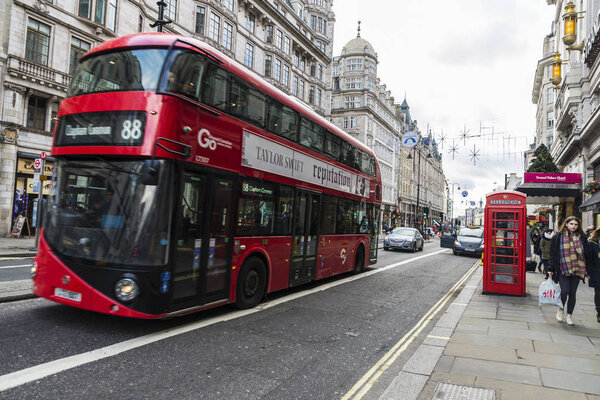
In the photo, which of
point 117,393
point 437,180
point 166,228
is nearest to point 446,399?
point 117,393

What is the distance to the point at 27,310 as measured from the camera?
5.89 meters

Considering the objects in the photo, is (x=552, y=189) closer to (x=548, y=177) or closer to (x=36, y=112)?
(x=548, y=177)

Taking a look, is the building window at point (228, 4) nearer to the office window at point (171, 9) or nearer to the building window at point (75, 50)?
the office window at point (171, 9)

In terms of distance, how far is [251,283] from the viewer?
7164 mm

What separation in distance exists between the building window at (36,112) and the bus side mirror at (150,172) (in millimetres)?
18247

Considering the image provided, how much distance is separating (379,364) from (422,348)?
0.76 meters

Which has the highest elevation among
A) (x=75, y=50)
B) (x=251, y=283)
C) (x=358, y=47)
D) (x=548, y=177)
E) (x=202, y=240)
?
(x=358, y=47)

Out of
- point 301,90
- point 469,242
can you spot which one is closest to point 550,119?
point 301,90

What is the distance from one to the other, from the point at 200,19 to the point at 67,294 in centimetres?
2804

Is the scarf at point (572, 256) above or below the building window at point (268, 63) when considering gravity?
below

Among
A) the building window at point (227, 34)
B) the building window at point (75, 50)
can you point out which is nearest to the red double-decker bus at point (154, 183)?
the building window at point (75, 50)

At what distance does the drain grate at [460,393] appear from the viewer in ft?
12.2

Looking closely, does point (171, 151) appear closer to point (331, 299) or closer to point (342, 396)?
point (342, 396)

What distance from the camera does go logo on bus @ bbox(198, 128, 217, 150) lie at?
5662 mm
